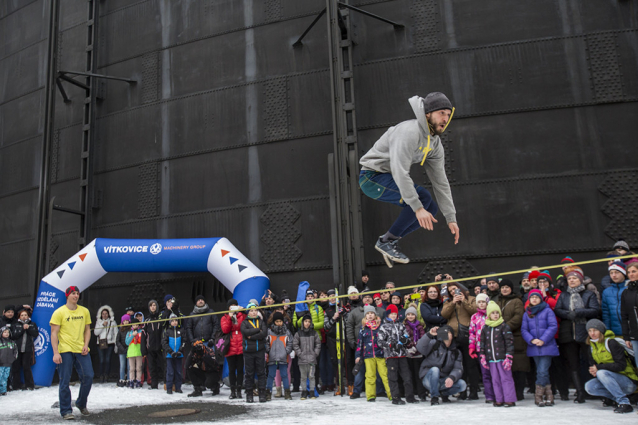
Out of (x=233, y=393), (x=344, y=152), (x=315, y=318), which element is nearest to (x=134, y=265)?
(x=233, y=393)

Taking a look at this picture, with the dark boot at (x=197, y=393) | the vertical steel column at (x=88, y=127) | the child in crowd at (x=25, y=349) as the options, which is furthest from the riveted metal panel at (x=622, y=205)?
the vertical steel column at (x=88, y=127)

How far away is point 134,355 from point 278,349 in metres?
4.04

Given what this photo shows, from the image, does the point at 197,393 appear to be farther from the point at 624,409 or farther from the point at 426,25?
the point at 426,25

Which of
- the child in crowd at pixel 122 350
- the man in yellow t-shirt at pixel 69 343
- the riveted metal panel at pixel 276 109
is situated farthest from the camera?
the riveted metal panel at pixel 276 109

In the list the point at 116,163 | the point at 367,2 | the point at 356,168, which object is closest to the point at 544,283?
the point at 356,168

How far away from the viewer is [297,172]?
1450 cm

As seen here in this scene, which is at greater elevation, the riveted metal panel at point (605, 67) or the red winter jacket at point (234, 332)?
the riveted metal panel at point (605, 67)

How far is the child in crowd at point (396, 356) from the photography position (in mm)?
9219

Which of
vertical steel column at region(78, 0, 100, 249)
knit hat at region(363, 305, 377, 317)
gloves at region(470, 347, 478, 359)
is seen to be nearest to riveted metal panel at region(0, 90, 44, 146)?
vertical steel column at region(78, 0, 100, 249)

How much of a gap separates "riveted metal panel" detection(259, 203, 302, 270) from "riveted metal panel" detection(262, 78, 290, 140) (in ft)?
6.19

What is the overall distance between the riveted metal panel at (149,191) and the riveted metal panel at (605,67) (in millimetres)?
11261

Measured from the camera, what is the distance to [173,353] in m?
11.8

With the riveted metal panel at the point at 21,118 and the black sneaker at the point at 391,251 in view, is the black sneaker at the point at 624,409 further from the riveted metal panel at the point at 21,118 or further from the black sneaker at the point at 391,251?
the riveted metal panel at the point at 21,118

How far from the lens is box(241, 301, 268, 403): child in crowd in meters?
10.0
